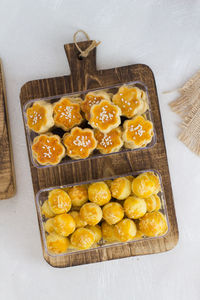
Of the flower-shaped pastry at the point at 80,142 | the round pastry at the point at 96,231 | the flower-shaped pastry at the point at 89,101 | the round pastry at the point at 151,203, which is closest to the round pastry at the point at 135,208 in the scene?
the round pastry at the point at 151,203

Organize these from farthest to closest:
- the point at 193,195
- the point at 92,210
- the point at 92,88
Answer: the point at 193,195, the point at 92,88, the point at 92,210

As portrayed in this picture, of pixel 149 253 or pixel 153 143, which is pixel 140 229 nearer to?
pixel 149 253

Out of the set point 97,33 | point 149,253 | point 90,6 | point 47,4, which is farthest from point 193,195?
point 47,4

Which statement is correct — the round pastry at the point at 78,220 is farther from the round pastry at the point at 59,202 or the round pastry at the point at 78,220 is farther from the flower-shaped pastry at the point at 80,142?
the flower-shaped pastry at the point at 80,142

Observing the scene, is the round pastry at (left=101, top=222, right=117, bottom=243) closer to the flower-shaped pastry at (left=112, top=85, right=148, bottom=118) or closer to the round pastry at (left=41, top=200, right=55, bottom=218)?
the round pastry at (left=41, top=200, right=55, bottom=218)

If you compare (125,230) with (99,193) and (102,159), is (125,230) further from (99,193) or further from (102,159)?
(102,159)
